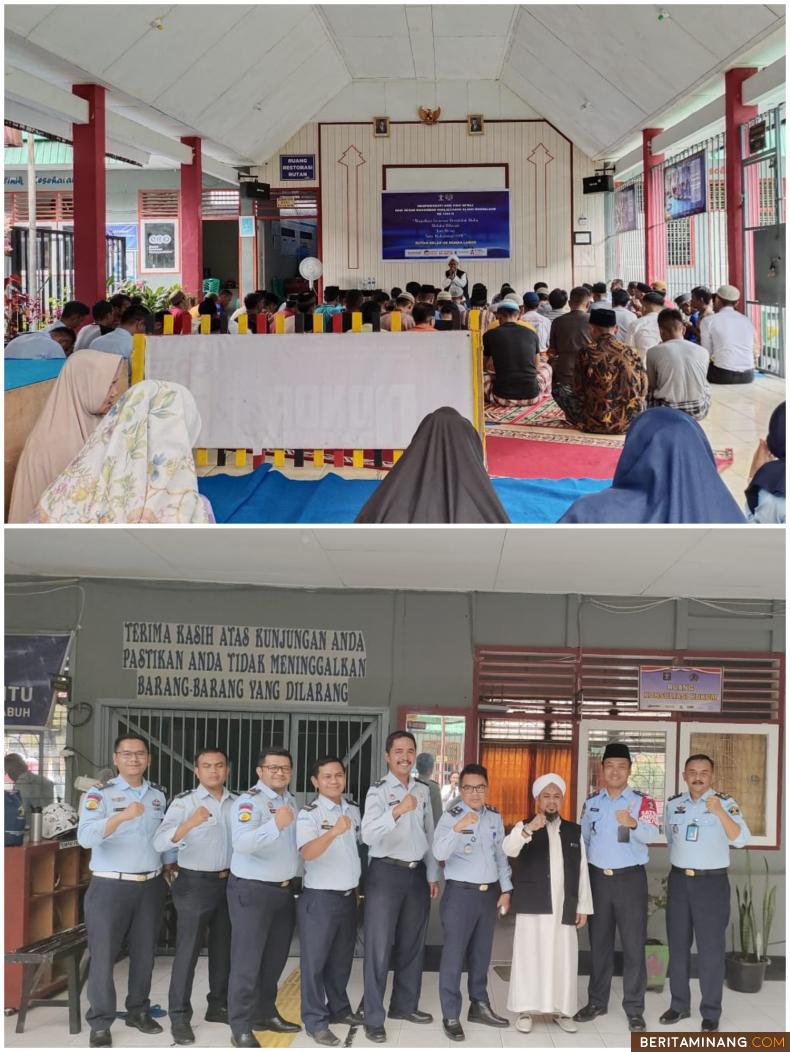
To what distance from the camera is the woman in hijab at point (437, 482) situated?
3.15 metres

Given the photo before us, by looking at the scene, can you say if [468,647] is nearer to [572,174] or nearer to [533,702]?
[533,702]

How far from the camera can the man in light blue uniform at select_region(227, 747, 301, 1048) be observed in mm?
3508

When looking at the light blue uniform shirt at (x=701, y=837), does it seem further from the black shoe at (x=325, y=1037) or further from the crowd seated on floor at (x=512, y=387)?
the black shoe at (x=325, y=1037)

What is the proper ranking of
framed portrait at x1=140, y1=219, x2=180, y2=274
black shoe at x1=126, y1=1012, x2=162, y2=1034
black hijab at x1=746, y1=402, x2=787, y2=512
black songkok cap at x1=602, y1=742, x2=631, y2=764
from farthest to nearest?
framed portrait at x1=140, y1=219, x2=180, y2=274 → black songkok cap at x1=602, y1=742, x2=631, y2=764 → black shoe at x1=126, y1=1012, x2=162, y2=1034 → black hijab at x1=746, y1=402, x2=787, y2=512

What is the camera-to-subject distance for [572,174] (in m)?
16.2

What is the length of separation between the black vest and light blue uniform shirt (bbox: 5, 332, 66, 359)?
10.9ft

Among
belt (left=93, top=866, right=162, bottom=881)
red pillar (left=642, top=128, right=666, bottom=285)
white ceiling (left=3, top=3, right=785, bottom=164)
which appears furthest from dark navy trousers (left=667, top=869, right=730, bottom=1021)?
red pillar (left=642, top=128, right=666, bottom=285)

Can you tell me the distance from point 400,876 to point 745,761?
207 cm

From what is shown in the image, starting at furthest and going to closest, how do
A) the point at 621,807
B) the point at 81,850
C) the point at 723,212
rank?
the point at 723,212 < the point at 81,850 < the point at 621,807

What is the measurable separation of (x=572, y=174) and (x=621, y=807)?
44.7 feet

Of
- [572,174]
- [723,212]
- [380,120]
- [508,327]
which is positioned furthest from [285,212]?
[508,327]

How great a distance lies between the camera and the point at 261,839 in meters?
3.53

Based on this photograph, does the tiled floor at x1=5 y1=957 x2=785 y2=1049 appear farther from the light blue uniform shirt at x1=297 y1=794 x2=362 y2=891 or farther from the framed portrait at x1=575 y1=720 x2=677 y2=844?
the framed portrait at x1=575 y1=720 x2=677 y2=844

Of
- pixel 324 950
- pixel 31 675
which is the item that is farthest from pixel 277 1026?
pixel 31 675
